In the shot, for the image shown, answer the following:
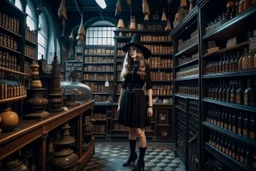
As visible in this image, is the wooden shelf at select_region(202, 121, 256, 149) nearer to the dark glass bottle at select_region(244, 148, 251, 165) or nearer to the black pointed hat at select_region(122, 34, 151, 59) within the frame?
the dark glass bottle at select_region(244, 148, 251, 165)

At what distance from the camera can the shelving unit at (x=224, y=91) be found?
1.66 m

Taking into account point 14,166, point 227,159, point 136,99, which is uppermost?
point 136,99

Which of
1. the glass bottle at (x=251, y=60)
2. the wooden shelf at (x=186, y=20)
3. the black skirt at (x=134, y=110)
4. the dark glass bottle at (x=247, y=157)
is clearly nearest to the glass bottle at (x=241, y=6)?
the glass bottle at (x=251, y=60)

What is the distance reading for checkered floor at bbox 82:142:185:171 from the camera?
307cm

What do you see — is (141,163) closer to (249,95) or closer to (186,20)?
(249,95)

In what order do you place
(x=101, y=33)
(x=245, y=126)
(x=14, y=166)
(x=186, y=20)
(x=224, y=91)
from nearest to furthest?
(x=14, y=166) < (x=245, y=126) < (x=224, y=91) < (x=186, y=20) < (x=101, y=33)

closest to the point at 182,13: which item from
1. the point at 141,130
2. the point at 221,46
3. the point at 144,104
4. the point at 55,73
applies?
the point at 221,46

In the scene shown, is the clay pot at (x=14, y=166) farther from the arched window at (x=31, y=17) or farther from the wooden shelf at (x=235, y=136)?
the arched window at (x=31, y=17)

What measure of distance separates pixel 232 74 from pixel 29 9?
15.5 feet

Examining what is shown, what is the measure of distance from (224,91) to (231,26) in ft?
1.98

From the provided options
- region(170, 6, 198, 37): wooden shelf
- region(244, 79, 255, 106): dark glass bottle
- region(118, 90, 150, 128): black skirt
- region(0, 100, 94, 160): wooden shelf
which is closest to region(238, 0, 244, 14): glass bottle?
region(244, 79, 255, 106): dark glass bottle

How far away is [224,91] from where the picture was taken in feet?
6.66

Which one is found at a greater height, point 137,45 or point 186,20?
point 186,20

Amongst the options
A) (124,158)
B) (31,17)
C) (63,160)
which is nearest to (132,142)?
(124,158)
